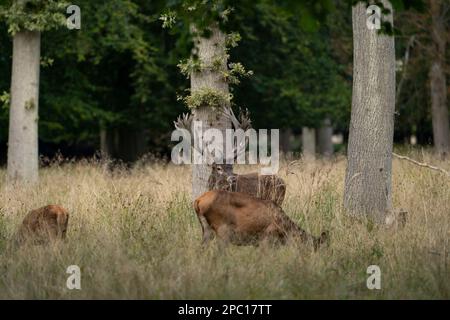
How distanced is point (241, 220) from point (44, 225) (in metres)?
2.19

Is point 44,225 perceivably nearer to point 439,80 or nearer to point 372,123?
point 372,123

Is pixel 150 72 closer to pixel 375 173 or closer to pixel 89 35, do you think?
pixel 89 35

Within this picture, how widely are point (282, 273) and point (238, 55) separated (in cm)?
1766

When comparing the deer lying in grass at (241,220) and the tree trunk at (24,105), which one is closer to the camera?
the deer lying in grass at (241,220)

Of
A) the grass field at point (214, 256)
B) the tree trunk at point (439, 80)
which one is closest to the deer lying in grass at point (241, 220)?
the grass field at point (214, 256)

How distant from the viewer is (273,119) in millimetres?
27031

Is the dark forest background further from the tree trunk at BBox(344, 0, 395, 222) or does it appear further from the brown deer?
the tree trunk at BBox(344, 0, 395, 222)

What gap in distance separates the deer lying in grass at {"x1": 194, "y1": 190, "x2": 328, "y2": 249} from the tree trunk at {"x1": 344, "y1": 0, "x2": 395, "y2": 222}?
245 cm

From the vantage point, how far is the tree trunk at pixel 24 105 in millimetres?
15867

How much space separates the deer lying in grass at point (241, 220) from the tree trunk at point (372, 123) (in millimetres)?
2452

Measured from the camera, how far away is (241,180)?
10992mm

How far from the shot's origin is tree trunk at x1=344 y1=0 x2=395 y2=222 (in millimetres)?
10695

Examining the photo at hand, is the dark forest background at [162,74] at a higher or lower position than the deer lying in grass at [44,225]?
higher

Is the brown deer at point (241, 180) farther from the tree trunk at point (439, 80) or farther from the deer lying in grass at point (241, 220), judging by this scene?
the tree trunk at point (439, 80)
